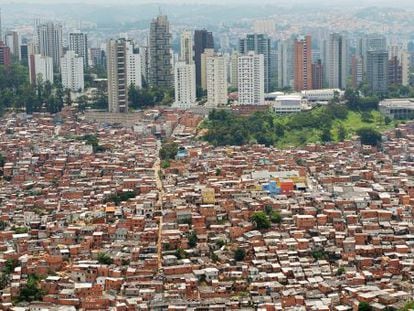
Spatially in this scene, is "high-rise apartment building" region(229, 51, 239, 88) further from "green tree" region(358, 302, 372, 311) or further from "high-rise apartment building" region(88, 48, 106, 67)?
"green tree" region(358, 302, 372, 311)

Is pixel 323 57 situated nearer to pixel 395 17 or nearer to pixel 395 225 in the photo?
pixel 395 225

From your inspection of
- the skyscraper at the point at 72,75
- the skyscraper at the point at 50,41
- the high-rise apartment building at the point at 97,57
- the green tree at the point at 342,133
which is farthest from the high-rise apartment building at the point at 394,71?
the skyscraper at the point at 50,41

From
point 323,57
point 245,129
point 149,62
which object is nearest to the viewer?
point 245,129

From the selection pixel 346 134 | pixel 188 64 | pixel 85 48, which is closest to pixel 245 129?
pixel 346 134

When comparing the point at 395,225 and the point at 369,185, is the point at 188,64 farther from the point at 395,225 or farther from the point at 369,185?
the point at 395,225

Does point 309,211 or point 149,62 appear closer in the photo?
point 309,211

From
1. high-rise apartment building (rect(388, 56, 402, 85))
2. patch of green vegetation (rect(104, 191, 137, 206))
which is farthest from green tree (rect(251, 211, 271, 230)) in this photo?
high-rise apartment building (rect(388, 56, 402, 85))

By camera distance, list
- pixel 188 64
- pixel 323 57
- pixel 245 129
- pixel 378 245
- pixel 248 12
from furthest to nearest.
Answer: pixel 248 12, pixel 323 57, pixel 188 64, pixel 245 129, pixel 378 245
